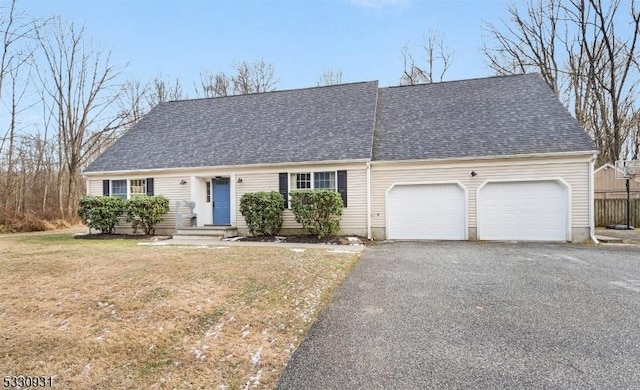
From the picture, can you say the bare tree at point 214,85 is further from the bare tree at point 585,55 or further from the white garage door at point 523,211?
the white garage door at point 523,211

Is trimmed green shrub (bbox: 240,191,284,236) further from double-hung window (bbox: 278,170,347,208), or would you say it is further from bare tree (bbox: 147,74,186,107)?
bare tree (bbox: 147,74,186,107)

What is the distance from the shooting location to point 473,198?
34.5 ft

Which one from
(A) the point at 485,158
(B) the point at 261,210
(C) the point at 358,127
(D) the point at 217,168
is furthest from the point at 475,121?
(D) the point at 217,168

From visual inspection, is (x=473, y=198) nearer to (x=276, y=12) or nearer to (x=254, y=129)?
(x=254, y=129)

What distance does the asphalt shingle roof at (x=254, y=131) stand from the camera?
1175 cm

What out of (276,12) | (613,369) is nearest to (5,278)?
(613,369)

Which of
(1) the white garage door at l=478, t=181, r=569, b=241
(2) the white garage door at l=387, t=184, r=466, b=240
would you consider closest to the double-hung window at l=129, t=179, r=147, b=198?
(2) the white garage door at l=387, t=184, r=466, b=240

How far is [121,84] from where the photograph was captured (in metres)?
22.3

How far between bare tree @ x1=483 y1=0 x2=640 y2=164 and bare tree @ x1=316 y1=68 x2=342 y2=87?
10.4m

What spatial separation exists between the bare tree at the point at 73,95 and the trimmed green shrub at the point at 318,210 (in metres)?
17.2

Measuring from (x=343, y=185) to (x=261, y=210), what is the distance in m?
2.92

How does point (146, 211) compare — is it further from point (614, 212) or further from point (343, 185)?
point (614, 212)

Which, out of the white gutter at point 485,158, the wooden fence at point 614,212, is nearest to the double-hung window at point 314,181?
the white gutter at point 485,158

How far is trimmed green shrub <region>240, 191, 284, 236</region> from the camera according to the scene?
1086 centimetres
